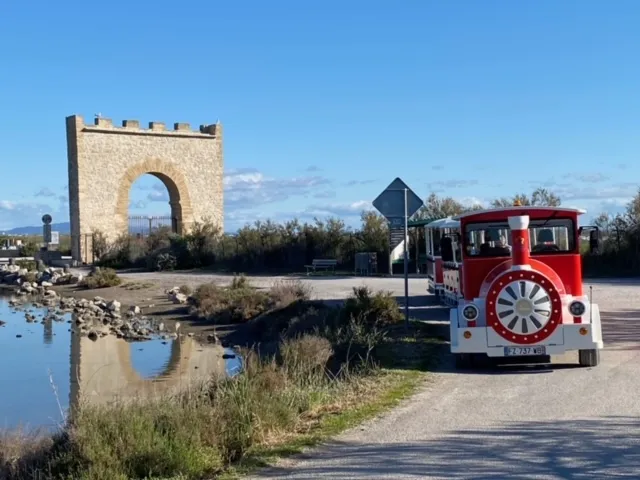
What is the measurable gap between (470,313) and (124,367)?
10.3 m

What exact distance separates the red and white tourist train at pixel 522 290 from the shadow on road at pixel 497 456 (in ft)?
10.6

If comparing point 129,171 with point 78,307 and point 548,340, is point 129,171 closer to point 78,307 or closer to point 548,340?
point 78,307

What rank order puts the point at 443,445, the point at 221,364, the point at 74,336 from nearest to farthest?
the point at 443,445 < the point at 221,364 < the point at 74,336

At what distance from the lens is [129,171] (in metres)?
51.0

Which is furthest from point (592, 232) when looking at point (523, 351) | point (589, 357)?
point (523, 351)

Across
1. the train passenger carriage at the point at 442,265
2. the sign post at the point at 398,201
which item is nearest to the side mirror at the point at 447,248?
the train passenger carriage at the point at 442,265

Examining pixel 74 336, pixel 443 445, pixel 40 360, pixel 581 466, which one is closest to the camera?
pixel 581 466

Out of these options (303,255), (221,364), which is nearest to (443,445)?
(221,364)

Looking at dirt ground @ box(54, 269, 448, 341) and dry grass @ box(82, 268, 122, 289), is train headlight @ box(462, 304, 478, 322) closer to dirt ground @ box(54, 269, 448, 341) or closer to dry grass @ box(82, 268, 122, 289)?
dirt ground @ box(54, 269, 448, 341)

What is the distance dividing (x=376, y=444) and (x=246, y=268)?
35.6m

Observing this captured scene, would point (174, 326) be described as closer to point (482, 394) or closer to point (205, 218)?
point (482, 394)

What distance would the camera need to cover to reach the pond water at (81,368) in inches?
609

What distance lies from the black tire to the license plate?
0.85m

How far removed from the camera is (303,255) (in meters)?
42.8
